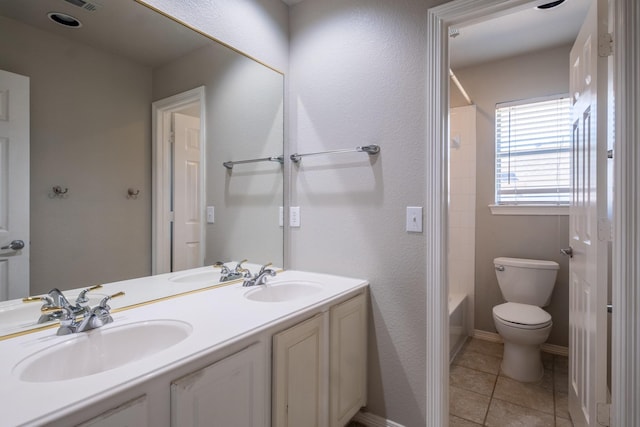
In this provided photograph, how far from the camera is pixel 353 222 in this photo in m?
1.77

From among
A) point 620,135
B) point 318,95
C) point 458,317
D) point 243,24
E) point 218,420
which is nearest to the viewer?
point 218,420

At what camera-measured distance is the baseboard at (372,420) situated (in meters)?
1.64

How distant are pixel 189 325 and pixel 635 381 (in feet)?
5.24

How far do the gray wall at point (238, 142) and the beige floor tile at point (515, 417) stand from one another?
151 cm

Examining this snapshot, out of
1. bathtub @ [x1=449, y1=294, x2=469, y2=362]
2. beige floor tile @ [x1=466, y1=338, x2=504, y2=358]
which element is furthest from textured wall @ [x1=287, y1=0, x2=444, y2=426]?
beige floor tile @ [x1=466, y1=338, x2=504, y2=358]

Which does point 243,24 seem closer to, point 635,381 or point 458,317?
point 635,381

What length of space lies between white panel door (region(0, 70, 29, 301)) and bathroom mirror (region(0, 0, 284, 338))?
0.02 m

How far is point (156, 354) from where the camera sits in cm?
85

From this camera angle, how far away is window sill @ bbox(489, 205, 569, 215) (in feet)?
8.32

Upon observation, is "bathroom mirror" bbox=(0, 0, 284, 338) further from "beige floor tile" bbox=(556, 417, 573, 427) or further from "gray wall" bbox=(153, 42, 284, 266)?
"beige floor tile" bbox=(556, 417, 573, 427)

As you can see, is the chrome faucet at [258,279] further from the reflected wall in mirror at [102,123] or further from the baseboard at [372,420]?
the baseboard at [372,420]

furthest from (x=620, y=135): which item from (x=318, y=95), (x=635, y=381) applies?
(x=318, y=95)

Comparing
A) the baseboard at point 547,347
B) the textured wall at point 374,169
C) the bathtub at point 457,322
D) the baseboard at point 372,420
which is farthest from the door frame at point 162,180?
the baseboard at point 547,347

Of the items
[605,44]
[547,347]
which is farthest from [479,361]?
[605,44]
